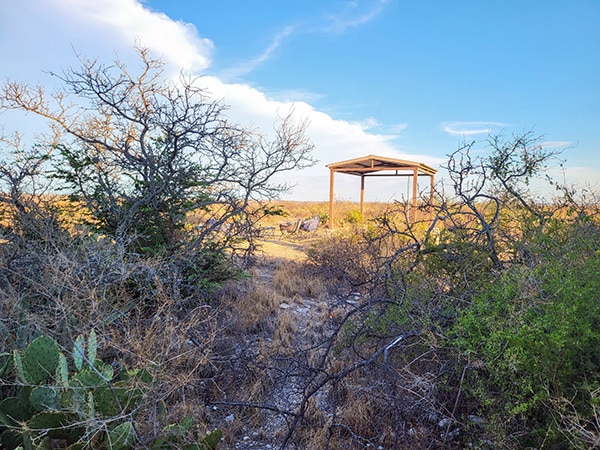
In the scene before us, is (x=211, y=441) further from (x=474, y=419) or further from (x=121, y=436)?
(x=474, y=419)

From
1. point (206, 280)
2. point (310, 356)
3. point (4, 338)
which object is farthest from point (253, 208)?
point (4, 338)

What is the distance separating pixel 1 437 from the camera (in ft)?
8.13

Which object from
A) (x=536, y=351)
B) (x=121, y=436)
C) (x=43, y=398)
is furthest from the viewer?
(x=43, y=398)

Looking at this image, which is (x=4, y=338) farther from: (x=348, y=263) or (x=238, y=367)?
(x=348, y=263)

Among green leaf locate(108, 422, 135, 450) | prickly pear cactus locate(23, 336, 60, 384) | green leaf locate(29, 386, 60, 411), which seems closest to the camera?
green leaf locate(108, 422, 135, 450)

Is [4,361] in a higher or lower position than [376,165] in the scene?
lower

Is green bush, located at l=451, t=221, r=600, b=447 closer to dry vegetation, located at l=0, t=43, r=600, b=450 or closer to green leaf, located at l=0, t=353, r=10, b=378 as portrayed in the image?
dry vegetation, located at l=0, t=43, r=600, b=450

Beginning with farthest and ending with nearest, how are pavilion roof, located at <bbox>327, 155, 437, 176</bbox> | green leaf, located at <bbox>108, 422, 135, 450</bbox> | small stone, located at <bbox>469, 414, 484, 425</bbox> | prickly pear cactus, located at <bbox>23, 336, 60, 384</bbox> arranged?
pavilion roof, located at <bbox>327, 155, 437, 176</bbox> → small stone, located at <bbox>469, 414, 484, 425</bbox> → prickly pear cactus, located at <bbox>23, 336, 60, 384</bbox> → green leaf, located at <bbox>108, 422, 135, 450</bbox>

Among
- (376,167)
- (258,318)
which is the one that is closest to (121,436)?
(258,318)

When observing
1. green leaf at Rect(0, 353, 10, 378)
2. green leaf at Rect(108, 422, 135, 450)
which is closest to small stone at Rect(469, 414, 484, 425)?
green leaf at Rect(108, 422, 135, 450)

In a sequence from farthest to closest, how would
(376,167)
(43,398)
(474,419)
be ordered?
(376,167) → (474,419) → (43,398)

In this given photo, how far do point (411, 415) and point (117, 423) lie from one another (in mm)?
2064

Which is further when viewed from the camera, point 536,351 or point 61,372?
point 61,372

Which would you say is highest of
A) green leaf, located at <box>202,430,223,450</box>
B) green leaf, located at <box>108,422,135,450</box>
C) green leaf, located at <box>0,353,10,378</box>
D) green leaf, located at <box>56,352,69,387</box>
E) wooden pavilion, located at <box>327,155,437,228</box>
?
wooden pavilion, located at <box>327,155,437,228</box>
